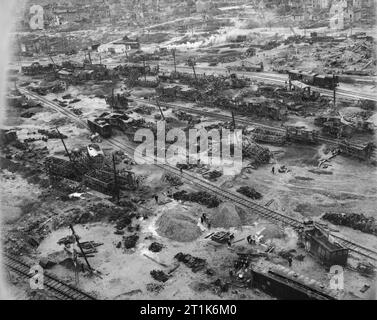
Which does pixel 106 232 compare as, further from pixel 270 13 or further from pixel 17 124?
pixel 270 13

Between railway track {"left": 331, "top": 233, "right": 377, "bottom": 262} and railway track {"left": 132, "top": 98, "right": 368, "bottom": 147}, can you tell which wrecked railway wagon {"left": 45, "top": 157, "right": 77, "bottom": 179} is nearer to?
railway track {"left": 132, "top": 98, "right": 368, "bottom": 147}

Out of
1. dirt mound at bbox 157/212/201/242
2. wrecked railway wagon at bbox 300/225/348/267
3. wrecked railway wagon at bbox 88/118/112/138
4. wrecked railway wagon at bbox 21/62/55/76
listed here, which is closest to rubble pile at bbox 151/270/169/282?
dirt mound at bbox 157/212/201/242

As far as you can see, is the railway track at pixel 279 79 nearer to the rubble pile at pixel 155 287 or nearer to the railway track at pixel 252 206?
the railway track at pixel 252 206

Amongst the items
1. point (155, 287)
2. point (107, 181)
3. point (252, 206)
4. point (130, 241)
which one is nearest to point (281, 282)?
point (155, 287)

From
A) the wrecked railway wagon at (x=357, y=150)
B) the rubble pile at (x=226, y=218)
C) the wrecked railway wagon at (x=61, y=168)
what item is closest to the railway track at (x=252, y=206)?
the rubble pile at (x=226, y=218)

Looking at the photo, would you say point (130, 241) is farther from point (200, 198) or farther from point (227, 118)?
point (227, 118)
